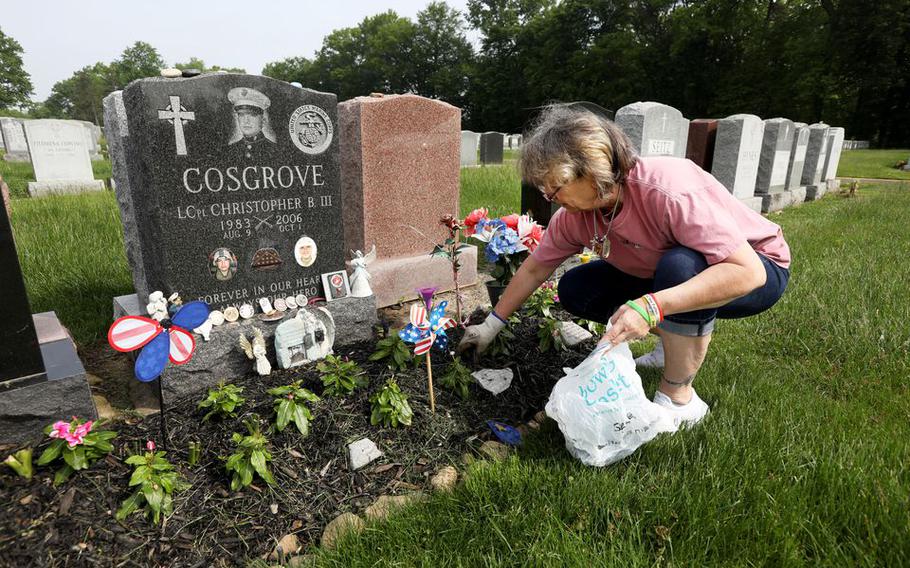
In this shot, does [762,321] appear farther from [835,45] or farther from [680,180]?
[835,45]

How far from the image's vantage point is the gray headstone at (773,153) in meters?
8.20

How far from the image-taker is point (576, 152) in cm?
168

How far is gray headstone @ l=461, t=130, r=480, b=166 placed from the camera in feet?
48.8

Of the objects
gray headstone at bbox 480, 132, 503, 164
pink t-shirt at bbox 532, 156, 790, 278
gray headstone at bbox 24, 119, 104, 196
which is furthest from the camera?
gray headstone at bbox 480, 132, 503, 164

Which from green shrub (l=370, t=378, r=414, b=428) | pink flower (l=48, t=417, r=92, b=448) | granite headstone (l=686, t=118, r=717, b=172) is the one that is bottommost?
green shrub (l=370, t=378, r=414, b=428)

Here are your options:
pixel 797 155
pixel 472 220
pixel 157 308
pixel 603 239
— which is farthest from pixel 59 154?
pixel 797 155

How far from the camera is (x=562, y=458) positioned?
1.78 metres

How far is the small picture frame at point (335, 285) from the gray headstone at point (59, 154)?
9.45 m

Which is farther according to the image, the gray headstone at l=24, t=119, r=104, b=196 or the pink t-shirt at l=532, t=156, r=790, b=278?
the gray headstone at l=24, t=119, r=104, b=196

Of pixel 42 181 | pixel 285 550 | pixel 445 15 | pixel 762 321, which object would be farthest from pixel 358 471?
pixel 445 15

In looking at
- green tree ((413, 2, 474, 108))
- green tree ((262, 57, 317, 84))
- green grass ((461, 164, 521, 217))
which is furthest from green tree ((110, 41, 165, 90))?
green grass ((461, 164, 521, 217))

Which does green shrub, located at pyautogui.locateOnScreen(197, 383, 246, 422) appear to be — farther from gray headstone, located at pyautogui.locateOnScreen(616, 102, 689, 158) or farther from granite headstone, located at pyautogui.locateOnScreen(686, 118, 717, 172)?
granite headstone, located at pyautogui.locateOnScreen(686, 118, 717, 172)

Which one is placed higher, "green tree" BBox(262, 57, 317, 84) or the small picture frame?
"green tree" BBox(262, 57, 317, 84)

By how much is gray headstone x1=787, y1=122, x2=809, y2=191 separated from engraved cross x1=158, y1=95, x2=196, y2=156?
9.75m
